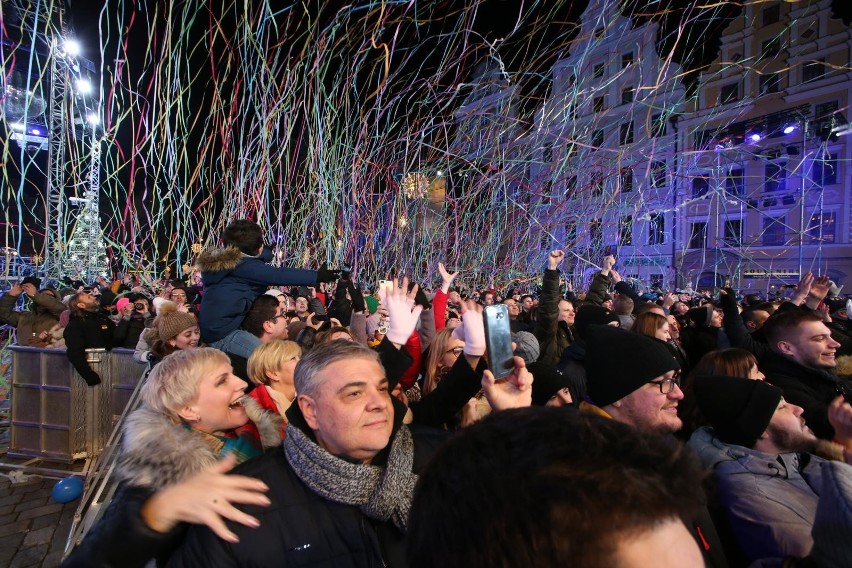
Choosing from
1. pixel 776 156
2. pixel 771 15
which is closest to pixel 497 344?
pixel 776 156

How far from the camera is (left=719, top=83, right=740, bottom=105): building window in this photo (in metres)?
29.1

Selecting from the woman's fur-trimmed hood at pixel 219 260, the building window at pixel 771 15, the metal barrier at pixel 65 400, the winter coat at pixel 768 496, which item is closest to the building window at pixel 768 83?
the building window at pixel 771 15

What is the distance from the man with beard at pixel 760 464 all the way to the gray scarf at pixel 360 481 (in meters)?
1.35

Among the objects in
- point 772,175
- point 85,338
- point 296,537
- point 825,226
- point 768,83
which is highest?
point 768,83

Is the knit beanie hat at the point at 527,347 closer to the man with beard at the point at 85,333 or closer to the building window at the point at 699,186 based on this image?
the man with beard at the point at 85,333

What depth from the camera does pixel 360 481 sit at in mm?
1624

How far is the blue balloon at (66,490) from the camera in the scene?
4.14m

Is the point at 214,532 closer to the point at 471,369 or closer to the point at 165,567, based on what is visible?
the point at 165,567

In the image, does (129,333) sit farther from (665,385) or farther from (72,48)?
(665,385)

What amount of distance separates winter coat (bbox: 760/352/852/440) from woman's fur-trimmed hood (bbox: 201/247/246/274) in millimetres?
4116

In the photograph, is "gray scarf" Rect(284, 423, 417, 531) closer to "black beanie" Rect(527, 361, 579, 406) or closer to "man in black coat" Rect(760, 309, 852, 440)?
"black beanie" Rect(527, 361, 579, 406)

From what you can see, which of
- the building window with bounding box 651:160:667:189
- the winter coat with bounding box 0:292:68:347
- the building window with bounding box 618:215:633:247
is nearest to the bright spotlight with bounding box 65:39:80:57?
the winter coat with bounding box 0:292:68:347

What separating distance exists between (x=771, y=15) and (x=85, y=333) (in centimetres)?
3856

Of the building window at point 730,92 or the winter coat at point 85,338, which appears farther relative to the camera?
the building window at point 730,92
